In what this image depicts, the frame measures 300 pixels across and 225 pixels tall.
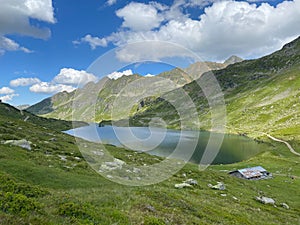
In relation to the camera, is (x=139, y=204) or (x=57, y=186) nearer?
(x=139, y=204)

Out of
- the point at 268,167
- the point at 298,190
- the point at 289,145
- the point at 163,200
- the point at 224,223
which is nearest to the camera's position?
the point at 224,223

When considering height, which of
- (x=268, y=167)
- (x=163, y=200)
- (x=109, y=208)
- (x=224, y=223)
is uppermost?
(x=109, y=208)

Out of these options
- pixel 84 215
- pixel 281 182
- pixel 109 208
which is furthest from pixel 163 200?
pixel 281 182

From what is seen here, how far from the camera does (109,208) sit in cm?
1480

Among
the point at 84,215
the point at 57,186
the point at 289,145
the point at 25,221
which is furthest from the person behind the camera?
the point at 289,145

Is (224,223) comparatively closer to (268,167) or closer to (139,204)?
(139,204)

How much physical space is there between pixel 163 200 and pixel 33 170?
573 inches

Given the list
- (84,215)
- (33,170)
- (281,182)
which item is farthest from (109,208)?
(281,182)

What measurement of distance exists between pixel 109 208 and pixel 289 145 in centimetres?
15865

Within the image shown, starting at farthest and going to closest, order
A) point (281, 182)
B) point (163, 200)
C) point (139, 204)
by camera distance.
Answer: point (281, 182) < point (163, 200) < point (139, 204)

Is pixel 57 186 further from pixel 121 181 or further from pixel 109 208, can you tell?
pixel 109 208

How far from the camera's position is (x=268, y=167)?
9494 cm

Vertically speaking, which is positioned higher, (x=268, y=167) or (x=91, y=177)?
(x=91, y=177)

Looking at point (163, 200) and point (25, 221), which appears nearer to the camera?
point (25, 221)
